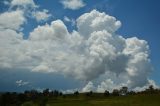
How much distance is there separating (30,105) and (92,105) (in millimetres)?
30865

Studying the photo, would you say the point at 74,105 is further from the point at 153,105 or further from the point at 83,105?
the point at 153,105

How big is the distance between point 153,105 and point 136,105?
793cm

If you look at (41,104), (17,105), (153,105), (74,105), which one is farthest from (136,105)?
(17,105)

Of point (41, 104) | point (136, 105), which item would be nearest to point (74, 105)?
point (41, 104)

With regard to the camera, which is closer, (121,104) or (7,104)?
(121,104)

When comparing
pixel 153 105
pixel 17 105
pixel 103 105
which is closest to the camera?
pixel 153 105

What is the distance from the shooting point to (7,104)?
191250 millimetres

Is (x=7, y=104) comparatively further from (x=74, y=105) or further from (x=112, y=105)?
(x=112, y=105)

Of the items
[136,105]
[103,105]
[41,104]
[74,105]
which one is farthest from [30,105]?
[136,105]

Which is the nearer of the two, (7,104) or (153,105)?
(153,105)

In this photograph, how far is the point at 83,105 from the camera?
555 ft

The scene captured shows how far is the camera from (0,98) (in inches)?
7771

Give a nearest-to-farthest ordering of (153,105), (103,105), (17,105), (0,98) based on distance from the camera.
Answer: (153,105) < (103,105) < (17,105) < (0,98)

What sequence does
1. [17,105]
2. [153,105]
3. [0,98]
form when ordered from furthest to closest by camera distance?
[0,98] < [17,105] < [153,105]
